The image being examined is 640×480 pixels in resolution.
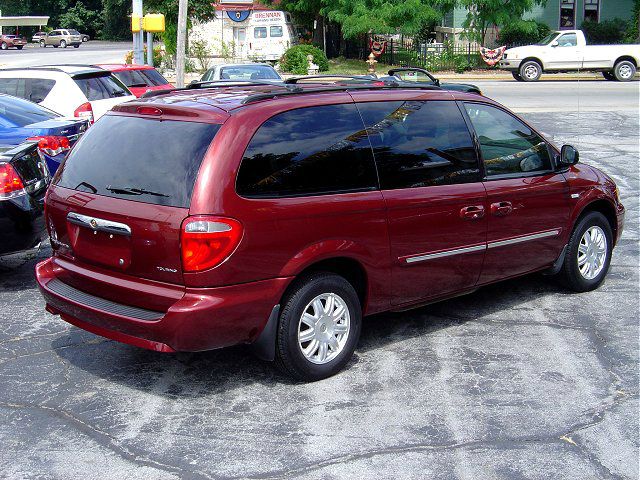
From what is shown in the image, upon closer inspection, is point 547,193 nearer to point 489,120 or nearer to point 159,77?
point 489,120

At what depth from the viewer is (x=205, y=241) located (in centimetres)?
492

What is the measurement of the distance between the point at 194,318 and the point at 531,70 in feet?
99.0

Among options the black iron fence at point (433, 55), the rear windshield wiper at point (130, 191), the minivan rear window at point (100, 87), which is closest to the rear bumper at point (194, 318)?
the rear windshield wiper at point (130, 191)

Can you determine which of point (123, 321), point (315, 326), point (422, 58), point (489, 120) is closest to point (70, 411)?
point (123, 321)

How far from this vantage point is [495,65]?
38062mm

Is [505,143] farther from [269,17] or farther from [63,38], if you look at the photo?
[63,38]

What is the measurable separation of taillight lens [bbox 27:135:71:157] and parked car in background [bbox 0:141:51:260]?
1.50 m

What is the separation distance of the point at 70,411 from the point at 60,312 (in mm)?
747

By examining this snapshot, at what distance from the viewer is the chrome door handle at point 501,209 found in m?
6.45

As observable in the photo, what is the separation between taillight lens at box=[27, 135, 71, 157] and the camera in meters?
9.48

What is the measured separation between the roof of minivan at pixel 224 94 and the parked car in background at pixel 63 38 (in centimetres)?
7415

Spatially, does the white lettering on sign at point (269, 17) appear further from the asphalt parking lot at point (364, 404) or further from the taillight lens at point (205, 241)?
the taillight lens at point (205, 241)

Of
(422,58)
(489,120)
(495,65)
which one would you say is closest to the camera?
(489,120)

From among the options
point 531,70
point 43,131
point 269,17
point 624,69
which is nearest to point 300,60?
point 269,17
